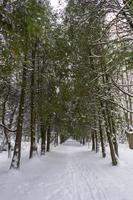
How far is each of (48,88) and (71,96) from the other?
649 cm

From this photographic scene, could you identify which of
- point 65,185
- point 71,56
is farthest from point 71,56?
point 65,185

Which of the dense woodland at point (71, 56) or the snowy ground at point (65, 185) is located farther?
the snowy ground at point (65, 185)

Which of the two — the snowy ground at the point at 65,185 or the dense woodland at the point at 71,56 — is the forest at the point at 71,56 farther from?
the snowy ground at the point at 65,185

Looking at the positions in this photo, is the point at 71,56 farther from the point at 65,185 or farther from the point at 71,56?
the point at 65,185

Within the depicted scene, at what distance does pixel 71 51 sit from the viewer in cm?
1555

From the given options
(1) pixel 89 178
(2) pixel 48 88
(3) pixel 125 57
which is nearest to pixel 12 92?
(2) pixel 48 88

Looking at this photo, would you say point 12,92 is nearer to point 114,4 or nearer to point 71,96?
point 71,96

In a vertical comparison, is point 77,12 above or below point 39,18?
above

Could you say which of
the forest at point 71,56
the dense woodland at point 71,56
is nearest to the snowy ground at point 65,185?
the forest at point 71,56

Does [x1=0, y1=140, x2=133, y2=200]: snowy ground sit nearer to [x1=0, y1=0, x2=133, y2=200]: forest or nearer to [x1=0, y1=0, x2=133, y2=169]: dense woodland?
[x1=0, y1=0, x2=133, y2=200]: forest

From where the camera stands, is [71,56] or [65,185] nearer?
[65,185]

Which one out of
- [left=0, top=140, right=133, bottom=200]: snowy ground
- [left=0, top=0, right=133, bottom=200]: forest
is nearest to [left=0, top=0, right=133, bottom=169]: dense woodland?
[left=0, top=0, right=133, bottom=200]: forest

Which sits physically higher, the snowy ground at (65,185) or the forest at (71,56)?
the forest at (71,56)

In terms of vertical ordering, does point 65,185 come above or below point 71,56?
below
